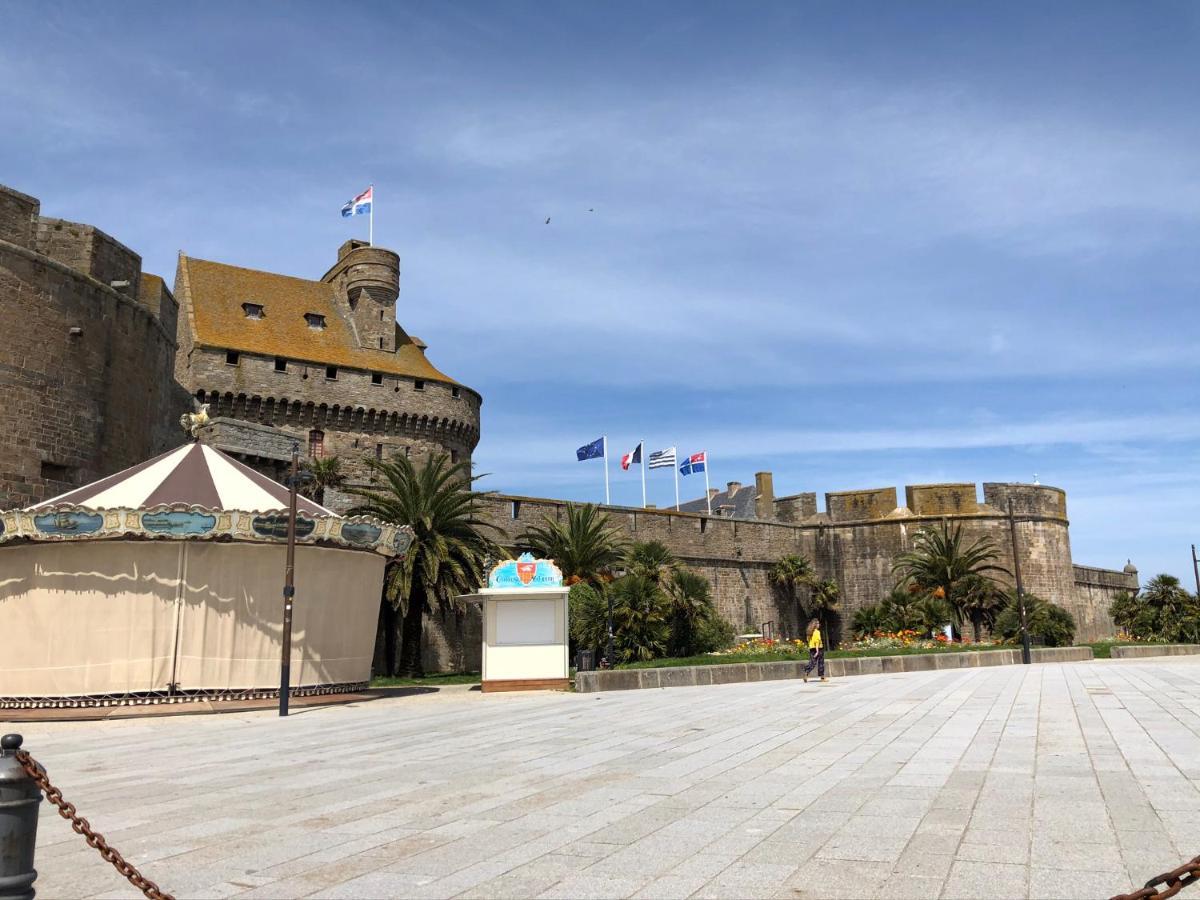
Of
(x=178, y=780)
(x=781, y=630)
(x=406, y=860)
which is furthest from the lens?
(x=781, y=630)

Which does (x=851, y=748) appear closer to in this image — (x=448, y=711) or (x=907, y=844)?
(x=907, y=844)

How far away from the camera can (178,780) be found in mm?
8406

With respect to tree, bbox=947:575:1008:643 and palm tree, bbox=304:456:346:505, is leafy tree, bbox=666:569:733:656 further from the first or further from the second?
tree, bbox=947:575:1008:643

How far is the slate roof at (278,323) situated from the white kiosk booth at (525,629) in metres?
22.7

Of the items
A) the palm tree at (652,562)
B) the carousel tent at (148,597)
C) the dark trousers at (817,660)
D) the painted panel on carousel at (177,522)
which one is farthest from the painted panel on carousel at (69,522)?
the palm tree at (652,562)

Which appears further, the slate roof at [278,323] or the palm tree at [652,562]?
the slate roof at [278,323]

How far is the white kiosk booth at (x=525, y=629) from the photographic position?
20906mm

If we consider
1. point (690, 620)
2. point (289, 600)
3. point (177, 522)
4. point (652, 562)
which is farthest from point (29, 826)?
point (652, 562)

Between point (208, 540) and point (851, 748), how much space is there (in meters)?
13.0

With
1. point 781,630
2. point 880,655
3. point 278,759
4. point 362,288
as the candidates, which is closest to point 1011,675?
point 880,655

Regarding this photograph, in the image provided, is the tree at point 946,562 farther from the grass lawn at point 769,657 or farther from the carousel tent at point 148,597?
the carousel tent at point 148,597

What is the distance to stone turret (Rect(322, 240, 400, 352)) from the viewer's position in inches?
1731

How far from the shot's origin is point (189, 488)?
1948 cm

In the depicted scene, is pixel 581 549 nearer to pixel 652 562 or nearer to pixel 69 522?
pixel 652 562
